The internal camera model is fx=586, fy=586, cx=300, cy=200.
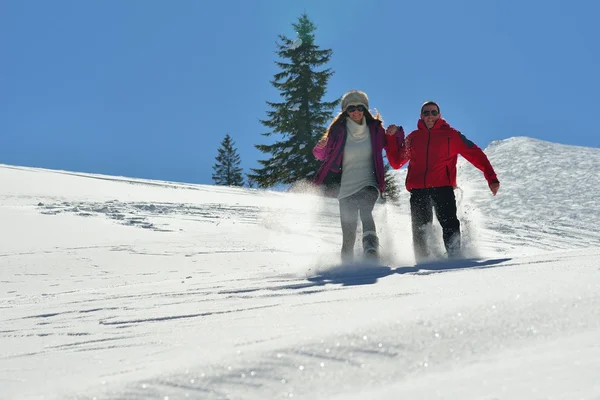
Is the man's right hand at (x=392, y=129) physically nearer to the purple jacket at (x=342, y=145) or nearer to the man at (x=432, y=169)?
the purple jacket at (x=342, y=145)

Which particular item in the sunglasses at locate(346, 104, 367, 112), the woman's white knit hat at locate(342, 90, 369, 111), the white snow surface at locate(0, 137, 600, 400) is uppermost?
the woman's white knit hat at locate(342, 90, 369, 111)

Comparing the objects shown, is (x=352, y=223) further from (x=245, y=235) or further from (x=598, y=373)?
(x=598, y=373)

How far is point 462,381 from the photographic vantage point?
1.32m

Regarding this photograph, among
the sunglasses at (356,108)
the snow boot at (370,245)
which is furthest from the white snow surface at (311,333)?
the sunglasses at (356,108)

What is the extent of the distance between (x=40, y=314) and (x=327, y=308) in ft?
6.33

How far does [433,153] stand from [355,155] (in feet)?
2.87

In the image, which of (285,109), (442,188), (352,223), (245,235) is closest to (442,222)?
(442,188)

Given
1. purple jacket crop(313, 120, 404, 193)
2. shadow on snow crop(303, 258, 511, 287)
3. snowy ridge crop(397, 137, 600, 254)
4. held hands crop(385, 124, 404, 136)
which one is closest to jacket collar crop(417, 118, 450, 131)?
purple jacket crop(313, 120, 404, 193)

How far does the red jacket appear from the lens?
6285mm

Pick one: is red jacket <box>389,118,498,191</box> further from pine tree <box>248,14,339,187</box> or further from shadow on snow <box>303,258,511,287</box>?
pine tree <box>248,14,339,187</box>

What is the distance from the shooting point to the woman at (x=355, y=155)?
602 centimetres

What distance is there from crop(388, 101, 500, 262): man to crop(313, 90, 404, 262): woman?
296mm

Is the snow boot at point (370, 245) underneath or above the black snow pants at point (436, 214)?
underneath

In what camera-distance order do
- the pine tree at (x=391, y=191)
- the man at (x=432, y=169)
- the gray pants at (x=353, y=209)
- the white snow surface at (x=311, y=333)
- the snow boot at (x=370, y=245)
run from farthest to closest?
the pine tree at (x=391, y=191), the man at (x=432, y=169), the gray pants at (x=353, y=209), the snow boot at (x=370, y=245), the white snow surface at (x=311, y=333)
